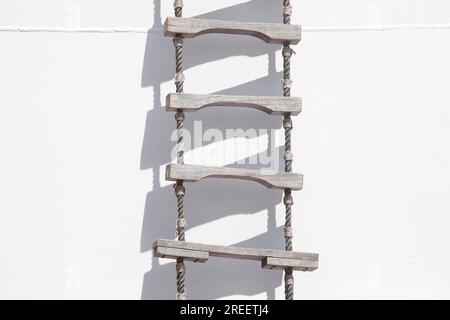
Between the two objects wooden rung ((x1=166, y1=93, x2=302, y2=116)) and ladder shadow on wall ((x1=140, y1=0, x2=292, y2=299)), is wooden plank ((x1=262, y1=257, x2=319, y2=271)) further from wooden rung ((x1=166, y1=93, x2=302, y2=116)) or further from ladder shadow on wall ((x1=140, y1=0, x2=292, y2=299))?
wooden rung ((x1=166, y1=93, x2=302, y2=116))

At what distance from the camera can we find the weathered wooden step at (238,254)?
211 inches

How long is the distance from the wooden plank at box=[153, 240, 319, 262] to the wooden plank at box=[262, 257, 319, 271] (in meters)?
0.01

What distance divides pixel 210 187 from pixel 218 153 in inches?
5.7

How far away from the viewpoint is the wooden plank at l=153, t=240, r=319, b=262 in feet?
17.6

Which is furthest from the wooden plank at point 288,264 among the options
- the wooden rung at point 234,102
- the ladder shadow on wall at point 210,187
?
the wooden rung at point 234,102

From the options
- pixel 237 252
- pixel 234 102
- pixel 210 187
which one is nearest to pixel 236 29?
pixel 234 102

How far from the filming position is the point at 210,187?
5594mm

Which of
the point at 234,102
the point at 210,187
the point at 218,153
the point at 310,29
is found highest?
the point at 310,29

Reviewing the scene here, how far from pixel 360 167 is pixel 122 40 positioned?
1.12 meters

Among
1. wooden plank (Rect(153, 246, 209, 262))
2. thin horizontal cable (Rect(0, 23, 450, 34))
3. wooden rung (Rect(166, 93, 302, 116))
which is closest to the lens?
wooden plank (Rect(153, 246, 209, 262))

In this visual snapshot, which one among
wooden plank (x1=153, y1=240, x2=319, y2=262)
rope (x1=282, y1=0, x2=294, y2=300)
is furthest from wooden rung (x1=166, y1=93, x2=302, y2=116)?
wooden plank (x1=153, y1=240, x2=319, y2=262)

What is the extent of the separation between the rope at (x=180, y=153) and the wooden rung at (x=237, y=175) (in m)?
0.04

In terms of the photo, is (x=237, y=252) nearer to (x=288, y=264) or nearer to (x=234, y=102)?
(x=288, y=264)

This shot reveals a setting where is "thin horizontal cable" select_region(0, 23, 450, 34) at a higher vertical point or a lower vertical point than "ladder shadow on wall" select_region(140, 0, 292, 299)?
higher
